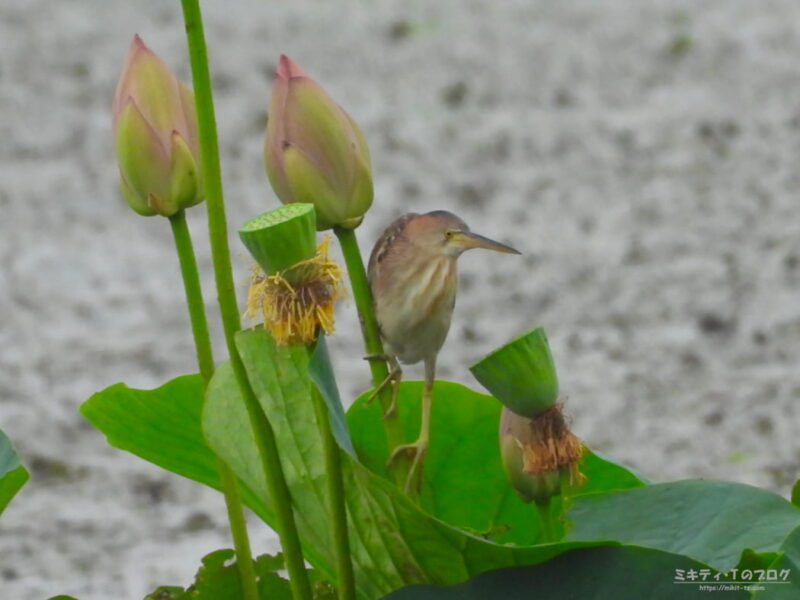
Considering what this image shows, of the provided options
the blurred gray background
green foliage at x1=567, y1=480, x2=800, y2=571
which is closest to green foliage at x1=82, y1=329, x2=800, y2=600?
green foliage at x1=567, y1=480, x2=800, y2=571

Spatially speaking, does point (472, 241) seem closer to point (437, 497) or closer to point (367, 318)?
point (367, 318)

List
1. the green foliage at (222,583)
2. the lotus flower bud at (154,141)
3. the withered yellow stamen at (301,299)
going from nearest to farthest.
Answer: the withered yellow stamen at (301,299) → the lotus flower bud at (154,141) → the green foliage at (222,583)

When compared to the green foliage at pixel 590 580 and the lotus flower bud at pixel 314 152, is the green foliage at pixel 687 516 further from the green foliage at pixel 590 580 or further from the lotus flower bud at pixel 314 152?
the lotus flower bud at pixel 314 152

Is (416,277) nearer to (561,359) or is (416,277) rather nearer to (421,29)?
(561,359)

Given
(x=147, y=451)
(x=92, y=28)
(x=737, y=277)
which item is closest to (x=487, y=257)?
(x=737, y=277)

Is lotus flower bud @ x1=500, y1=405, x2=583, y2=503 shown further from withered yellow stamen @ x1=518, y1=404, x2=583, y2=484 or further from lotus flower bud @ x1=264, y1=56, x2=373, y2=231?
lotus flower bud @ x1=264, y1=56, x2=373, y2=231

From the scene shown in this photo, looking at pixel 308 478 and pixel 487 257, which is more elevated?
pixel 487 257

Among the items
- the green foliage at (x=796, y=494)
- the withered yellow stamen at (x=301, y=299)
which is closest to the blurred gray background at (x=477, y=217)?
the green foliage at (x=796, y=494)
